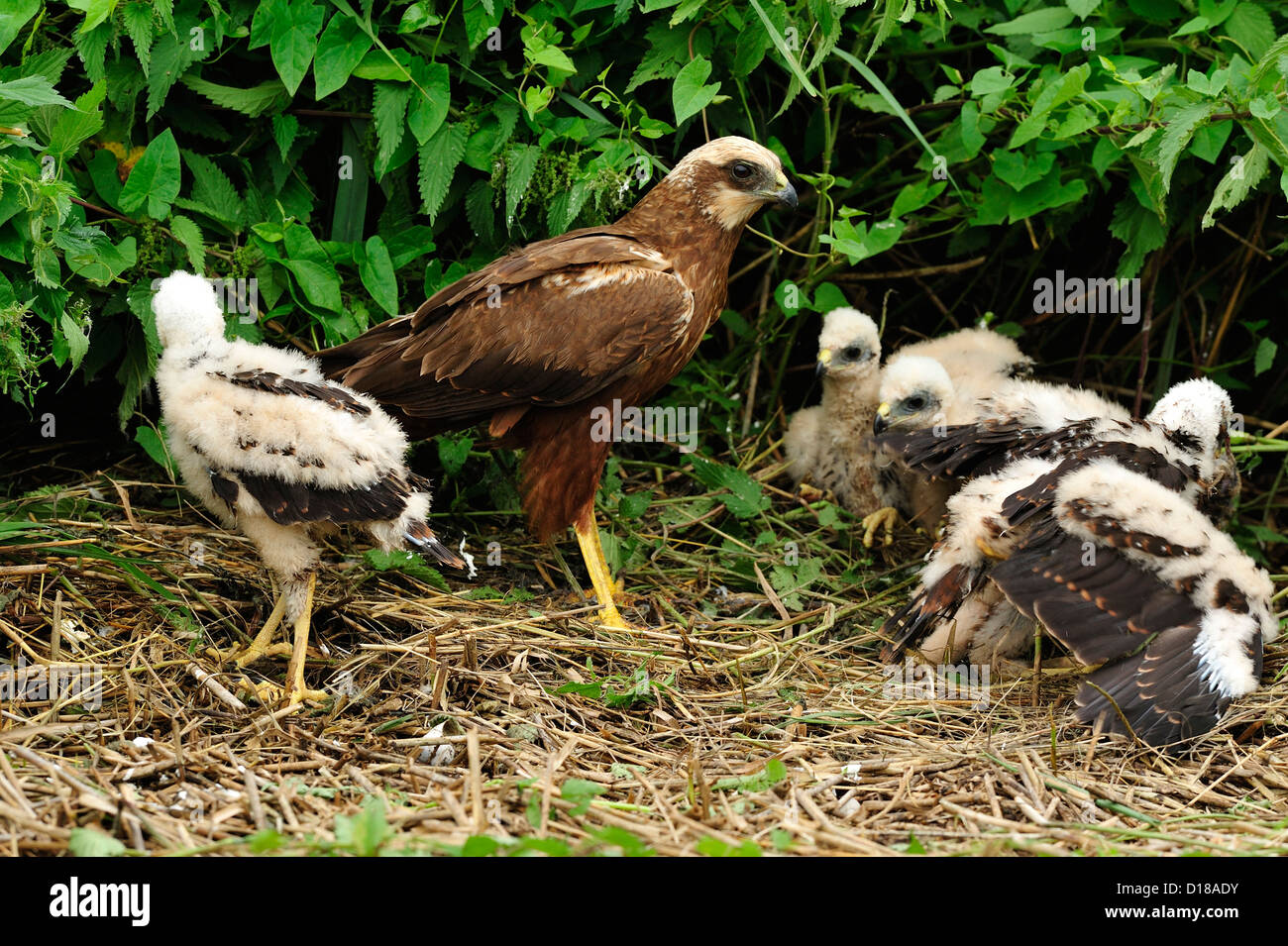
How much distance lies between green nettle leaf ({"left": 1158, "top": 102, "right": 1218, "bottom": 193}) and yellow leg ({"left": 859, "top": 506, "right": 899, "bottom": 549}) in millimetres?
1689

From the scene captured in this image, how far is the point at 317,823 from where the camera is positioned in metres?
2.74

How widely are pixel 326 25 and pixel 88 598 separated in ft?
7.13

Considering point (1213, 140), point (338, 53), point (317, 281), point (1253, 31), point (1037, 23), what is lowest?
point (317, 281)

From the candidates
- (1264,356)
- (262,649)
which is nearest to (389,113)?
(262,649)

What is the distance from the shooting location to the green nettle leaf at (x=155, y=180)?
13.5 ft

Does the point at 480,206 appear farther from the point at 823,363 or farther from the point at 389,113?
the point at 823,363

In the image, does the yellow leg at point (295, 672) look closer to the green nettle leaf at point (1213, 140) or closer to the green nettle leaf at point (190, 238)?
the green nettle leaf at point (190, 238)

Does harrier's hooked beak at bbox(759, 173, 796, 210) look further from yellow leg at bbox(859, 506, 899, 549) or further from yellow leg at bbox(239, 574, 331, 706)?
yellow leg at bbox(239, 574, 331, 706)

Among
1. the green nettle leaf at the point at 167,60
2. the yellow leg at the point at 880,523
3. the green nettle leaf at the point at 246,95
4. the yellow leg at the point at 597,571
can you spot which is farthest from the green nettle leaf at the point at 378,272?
the yellow leg at the point at 880,523

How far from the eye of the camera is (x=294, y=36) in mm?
4164

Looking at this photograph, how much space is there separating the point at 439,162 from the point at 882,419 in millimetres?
2021

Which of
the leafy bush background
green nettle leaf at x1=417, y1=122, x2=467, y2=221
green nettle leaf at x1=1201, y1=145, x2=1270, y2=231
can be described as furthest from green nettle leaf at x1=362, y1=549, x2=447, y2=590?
green nettle leaf at x1=1201, y1=145, x2=1270, y2=231

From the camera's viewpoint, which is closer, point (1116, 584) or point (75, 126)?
point (1116, 584)

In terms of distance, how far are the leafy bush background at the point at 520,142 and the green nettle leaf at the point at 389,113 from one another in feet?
0.04
